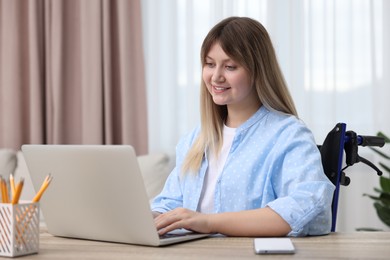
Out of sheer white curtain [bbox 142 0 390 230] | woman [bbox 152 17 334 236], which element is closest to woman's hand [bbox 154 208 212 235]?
woman [bbox 152 17 334 236]

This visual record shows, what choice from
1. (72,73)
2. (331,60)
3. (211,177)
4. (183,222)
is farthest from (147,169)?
(183,222)

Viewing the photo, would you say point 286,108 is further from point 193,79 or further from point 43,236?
point 193,79

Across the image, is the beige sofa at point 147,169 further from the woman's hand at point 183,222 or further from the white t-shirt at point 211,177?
the woman's hand at point 183,222

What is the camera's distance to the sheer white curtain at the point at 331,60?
11.2 feet

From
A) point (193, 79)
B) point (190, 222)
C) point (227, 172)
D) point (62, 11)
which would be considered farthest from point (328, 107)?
point (190, 222)

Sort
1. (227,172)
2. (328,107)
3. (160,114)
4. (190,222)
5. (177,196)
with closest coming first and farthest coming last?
1. (190,222)
2. (227,172)
3. (177,196)
4. (328,107)
5. (160,114)

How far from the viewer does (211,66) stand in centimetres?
180

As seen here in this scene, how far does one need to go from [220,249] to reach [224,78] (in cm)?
63

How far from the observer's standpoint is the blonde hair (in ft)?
5.71

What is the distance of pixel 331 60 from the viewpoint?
3459mm

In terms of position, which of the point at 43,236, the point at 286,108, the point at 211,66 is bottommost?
the point at 43,236

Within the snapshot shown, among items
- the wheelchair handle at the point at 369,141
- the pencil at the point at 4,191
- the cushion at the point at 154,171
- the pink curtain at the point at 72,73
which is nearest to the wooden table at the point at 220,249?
the pencil at the point at 4,191

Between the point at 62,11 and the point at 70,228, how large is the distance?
99.8 inches

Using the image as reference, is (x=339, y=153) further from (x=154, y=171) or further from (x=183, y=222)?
(x=154, y=171)
